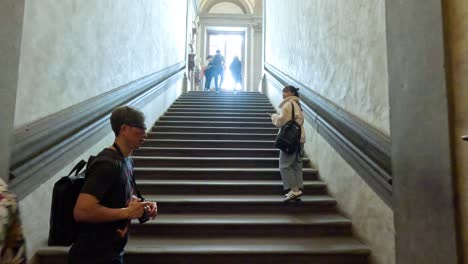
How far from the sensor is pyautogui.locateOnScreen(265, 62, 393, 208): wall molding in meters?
2.02

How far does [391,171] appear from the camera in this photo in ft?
6.24

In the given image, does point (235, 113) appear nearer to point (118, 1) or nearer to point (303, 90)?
point (303, 90)

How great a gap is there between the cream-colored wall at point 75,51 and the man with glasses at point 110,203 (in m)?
0.81

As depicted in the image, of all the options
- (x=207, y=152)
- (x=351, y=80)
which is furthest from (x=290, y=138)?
(x=207, y=152)

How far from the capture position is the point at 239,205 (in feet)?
9.72

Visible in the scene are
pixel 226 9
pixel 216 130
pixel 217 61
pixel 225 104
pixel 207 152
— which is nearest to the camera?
pixel 207 152

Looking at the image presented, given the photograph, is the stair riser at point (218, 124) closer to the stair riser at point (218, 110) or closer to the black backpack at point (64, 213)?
the stair riser at point (218, 110)

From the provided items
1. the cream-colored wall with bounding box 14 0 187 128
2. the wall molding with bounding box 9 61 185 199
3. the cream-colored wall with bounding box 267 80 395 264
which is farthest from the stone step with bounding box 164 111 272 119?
the wall molding with bounding box 9 61 185 199

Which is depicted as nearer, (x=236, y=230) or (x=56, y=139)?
(x=56, y=139)

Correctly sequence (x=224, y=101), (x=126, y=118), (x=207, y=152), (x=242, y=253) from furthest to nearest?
(x=224, y=101)
(x=207, y=152)
(x=242, y=253)
(x=126, y=118)

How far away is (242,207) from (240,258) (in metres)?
0.69

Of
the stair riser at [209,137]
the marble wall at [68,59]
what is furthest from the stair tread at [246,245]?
the stair riser at [209,137]

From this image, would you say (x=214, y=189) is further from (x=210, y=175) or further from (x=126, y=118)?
(x=126, y=118)

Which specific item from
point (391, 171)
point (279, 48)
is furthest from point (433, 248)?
point (279, 48)
